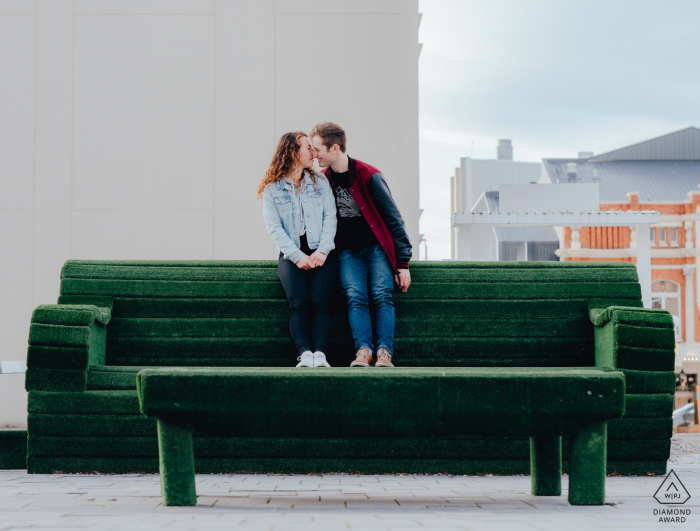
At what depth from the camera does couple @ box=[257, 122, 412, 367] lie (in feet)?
11.3

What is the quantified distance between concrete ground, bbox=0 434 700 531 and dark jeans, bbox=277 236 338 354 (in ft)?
2.22

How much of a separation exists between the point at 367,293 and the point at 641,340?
1388 millimetres

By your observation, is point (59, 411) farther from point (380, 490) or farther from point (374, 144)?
point (374, 144)

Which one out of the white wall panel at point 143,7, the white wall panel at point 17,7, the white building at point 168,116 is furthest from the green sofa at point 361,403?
the white wall panel at point 17,7

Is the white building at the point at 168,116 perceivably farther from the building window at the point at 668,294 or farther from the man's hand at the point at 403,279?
the building window at the point at 668,294

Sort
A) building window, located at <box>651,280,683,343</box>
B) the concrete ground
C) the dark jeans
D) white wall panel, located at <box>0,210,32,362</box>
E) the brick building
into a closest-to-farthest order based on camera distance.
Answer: the concrete ground < the dark jeans < white wall panel, located at <box>0,210,32,362</box> < the brick building < building window, located at <box>651,280,683,343</box>

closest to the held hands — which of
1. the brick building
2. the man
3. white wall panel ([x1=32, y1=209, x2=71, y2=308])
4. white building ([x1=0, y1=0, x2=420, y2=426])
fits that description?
the man

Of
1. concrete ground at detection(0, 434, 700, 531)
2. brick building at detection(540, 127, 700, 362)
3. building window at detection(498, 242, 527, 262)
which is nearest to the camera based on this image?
concrete ground at detection(0, 434, 700, 531)

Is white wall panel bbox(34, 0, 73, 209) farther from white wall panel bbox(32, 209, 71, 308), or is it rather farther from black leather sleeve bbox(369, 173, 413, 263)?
black leather sleeve bbox(369, 173, 413, 263)

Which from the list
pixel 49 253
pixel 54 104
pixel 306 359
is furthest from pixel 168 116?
pixel 306 359

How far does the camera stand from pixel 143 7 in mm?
5641

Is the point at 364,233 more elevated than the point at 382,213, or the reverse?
the point at 382,213

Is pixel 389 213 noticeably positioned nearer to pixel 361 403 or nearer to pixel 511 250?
pixel 361 403

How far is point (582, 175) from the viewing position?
30.8 meters
